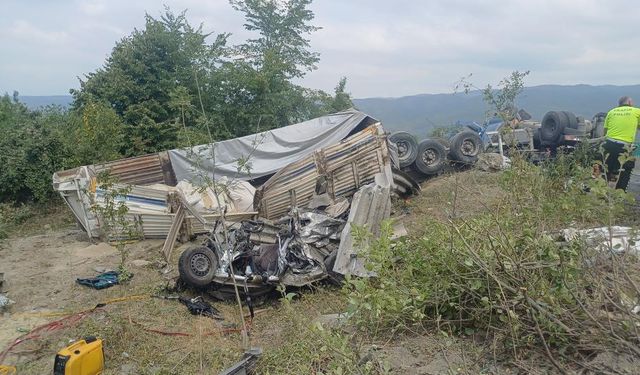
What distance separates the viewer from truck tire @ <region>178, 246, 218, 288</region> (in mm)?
5742

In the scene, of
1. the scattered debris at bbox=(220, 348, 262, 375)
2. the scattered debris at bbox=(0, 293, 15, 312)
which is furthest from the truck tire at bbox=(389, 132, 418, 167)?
the scattered debris at bbox=(0, 293, 15, 312)

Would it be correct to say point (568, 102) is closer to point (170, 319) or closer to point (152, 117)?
point (152, 117)

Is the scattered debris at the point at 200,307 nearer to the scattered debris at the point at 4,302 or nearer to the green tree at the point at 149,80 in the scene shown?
the scattered debris at the point at 4,302

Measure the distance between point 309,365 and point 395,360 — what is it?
62 centimetres

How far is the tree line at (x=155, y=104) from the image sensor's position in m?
11.7

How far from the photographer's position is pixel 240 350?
439 cm

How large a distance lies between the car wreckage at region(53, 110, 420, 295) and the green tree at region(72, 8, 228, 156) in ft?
10.5

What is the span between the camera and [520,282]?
2797 millimetres

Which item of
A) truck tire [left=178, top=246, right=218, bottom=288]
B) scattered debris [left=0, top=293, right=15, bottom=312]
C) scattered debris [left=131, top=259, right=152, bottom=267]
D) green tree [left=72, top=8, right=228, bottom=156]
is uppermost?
green tree [left=72, top=8, right=228, bottom=156]

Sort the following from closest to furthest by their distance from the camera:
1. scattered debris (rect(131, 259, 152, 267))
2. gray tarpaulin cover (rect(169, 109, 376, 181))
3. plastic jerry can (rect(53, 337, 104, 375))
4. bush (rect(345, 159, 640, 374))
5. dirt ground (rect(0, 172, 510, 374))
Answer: bush (rect(345, 159, 640, 374)) → plastic jerry can (rect(53, 337, 104, 375)) → dirt ground (rect(0, 172, 510, 374)) → scattered debris (rect(131, 259, 152, 267)) → gray tarpaulin cover (rect(169, 109, 376, 181))

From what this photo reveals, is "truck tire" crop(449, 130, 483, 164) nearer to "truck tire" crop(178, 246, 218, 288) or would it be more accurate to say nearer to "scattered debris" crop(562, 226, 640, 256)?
"truck tire" crop(178, 246, 218, 288)

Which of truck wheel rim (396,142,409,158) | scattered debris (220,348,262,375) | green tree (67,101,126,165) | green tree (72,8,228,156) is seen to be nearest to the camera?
scattered debris (220,348,262,375)

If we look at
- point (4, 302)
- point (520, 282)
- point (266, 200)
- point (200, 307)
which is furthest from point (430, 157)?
point (4, 302)

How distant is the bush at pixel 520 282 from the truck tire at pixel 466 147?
676cm
